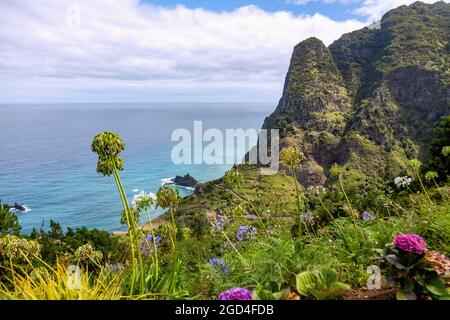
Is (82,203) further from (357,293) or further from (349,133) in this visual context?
(357,293)

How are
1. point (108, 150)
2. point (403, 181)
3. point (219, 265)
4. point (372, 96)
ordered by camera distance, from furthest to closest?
point (372, 96) → point (403, 181) → point (219, 265) → point (108, 150)

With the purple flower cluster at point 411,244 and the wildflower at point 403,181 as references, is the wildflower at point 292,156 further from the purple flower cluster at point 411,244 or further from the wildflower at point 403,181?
the wildflower at point 403,181

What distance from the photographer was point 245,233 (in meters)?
6.11

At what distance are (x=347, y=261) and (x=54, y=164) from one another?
171 m

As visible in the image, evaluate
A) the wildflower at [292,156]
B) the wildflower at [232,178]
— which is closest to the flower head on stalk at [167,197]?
the wildflower at [232,178]

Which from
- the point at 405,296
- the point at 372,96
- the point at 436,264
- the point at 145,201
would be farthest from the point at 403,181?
the point at 372,96

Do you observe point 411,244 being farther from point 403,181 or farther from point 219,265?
point 403,181

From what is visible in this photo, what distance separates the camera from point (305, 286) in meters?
3.22

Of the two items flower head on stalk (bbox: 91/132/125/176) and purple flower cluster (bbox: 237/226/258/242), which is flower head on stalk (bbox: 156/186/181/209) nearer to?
flower head on stalk (bbox: 91/132/125/176)

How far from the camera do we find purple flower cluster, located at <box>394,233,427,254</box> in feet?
10.5

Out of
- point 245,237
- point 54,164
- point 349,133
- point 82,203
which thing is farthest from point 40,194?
point 245,237

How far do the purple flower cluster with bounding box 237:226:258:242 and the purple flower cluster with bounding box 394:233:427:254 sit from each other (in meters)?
2.68

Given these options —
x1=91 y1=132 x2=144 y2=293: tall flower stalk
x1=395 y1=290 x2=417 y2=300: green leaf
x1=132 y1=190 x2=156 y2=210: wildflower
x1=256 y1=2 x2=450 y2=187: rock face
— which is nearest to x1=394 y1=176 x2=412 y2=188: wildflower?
x1=395 y1=290 x2=417 y2=300: green leaf

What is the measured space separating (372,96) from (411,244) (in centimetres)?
13568
